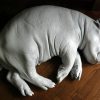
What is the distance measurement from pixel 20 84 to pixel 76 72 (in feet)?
0.75

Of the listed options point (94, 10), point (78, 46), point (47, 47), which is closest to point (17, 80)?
point (47, 47)

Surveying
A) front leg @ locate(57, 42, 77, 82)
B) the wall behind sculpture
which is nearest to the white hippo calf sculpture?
front leg @ locate(57, 42, 77, 82)

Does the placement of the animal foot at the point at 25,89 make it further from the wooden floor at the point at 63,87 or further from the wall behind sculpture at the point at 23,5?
the wall behind sculpture at the point at 23,5

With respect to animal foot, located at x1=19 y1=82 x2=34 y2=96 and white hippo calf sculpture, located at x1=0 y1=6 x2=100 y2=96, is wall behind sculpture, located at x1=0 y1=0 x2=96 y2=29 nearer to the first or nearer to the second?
white hippo calf sculpture, located at x1=0 y1=6 x2=100 y2=96

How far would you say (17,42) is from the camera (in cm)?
94

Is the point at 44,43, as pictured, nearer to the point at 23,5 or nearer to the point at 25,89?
the point at 25,89

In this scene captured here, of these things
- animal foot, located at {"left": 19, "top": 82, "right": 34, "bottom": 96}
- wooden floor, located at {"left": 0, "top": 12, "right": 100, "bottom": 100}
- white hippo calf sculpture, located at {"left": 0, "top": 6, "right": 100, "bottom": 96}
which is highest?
white hippo calf sculpture, located at {"left": 0, "top": 6, "right": 100, "bottom": 96}

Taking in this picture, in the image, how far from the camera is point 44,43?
987 millimetres

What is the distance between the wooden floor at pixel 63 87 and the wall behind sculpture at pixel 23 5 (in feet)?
0.91

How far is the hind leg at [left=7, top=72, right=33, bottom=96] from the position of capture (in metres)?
0.96

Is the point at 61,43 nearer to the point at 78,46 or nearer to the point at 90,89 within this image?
the point at 78,46

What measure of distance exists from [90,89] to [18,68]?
1.02 ft

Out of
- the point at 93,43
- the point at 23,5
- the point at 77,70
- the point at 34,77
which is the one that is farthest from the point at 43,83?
the point at 23,5

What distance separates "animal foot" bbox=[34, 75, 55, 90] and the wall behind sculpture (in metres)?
0.31
